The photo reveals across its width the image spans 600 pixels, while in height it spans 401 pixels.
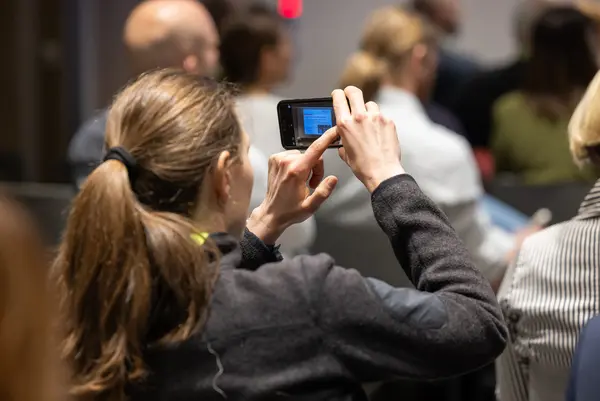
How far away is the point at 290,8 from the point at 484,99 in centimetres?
107

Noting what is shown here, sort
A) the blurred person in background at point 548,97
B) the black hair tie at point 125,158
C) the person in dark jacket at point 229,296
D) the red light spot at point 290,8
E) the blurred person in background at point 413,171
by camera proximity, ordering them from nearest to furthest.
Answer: the person in dark jacket at point 229,296 < the black hair tie at point 125,158 < the blurred person in background at point 413,171 < the blurred person in background at point 548,97 < the red light spot at point 290,8

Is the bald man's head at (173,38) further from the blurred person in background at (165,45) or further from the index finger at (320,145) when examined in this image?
the index finger at (320,145)

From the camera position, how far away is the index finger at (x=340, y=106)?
1418 millimetres

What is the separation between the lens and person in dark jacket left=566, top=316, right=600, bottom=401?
1.35 m

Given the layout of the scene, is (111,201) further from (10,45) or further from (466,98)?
(10,45)

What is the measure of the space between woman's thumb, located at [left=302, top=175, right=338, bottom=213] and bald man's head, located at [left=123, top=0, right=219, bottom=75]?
104 centimetres

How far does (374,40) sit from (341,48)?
154 centimetres

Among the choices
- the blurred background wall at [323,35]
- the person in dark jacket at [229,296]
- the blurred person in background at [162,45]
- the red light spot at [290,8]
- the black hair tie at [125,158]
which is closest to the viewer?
the person in dark jacket at [229,296]

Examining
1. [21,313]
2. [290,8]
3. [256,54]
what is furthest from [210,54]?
[290,8]

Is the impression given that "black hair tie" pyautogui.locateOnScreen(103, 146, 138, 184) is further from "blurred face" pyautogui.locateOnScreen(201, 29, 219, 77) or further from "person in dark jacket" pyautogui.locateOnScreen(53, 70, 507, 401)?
"blurred face" pyautogui.locateOnScreen(201, 29, 219, 77)

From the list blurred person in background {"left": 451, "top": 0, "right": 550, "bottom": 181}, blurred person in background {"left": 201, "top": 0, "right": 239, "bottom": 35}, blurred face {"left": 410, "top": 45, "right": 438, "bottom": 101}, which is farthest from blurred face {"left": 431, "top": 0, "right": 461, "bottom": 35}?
blurred face {"left": 410, "top": 45, "right": 438, "bottom": 101}

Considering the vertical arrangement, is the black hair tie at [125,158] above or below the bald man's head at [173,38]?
above

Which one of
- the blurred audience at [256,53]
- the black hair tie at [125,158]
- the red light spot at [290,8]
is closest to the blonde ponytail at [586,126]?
the black hair tie at [125,158]

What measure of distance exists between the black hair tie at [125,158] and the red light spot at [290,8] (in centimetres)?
318
